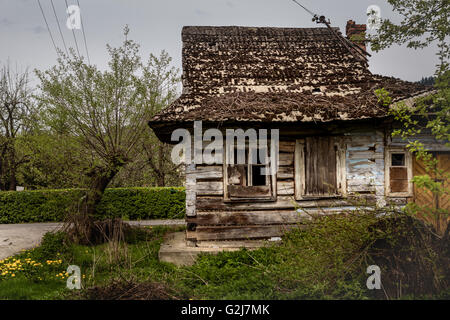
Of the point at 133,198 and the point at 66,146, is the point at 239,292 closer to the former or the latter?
the point at 66,146

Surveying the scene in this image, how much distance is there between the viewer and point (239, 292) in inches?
185

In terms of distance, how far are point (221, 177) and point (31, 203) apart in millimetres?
11224

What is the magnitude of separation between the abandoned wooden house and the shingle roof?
1.0 inches

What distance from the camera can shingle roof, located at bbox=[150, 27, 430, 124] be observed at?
709 centimetres

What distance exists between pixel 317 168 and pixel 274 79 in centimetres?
259

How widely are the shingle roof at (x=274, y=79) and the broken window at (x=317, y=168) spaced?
73cm

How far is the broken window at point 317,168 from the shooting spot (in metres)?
7.46

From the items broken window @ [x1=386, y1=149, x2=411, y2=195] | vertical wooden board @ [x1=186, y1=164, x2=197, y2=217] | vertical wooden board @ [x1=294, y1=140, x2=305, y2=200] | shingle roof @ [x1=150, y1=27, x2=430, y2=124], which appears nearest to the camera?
shingle roof @ [x1=150, y1=27, x2=430, y2=124]

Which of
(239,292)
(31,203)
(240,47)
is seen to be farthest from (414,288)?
(31,203)

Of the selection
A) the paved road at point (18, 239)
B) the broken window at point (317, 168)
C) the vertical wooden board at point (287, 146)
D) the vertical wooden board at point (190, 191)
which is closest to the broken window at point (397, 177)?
the broken window at point (317, 168)

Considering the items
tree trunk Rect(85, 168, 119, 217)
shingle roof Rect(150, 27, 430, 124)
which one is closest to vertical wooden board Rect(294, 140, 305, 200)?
shingle roof Rect(150, 27, 430, 124)

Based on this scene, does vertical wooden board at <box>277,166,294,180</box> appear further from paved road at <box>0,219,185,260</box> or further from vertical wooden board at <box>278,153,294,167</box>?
paved road at <box>0,219,185,260</box>

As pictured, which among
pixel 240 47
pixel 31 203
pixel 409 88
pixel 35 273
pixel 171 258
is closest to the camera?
pixel 35 273

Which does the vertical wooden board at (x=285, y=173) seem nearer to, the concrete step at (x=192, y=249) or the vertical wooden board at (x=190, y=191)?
the concrete step at (x=192, y=249)
